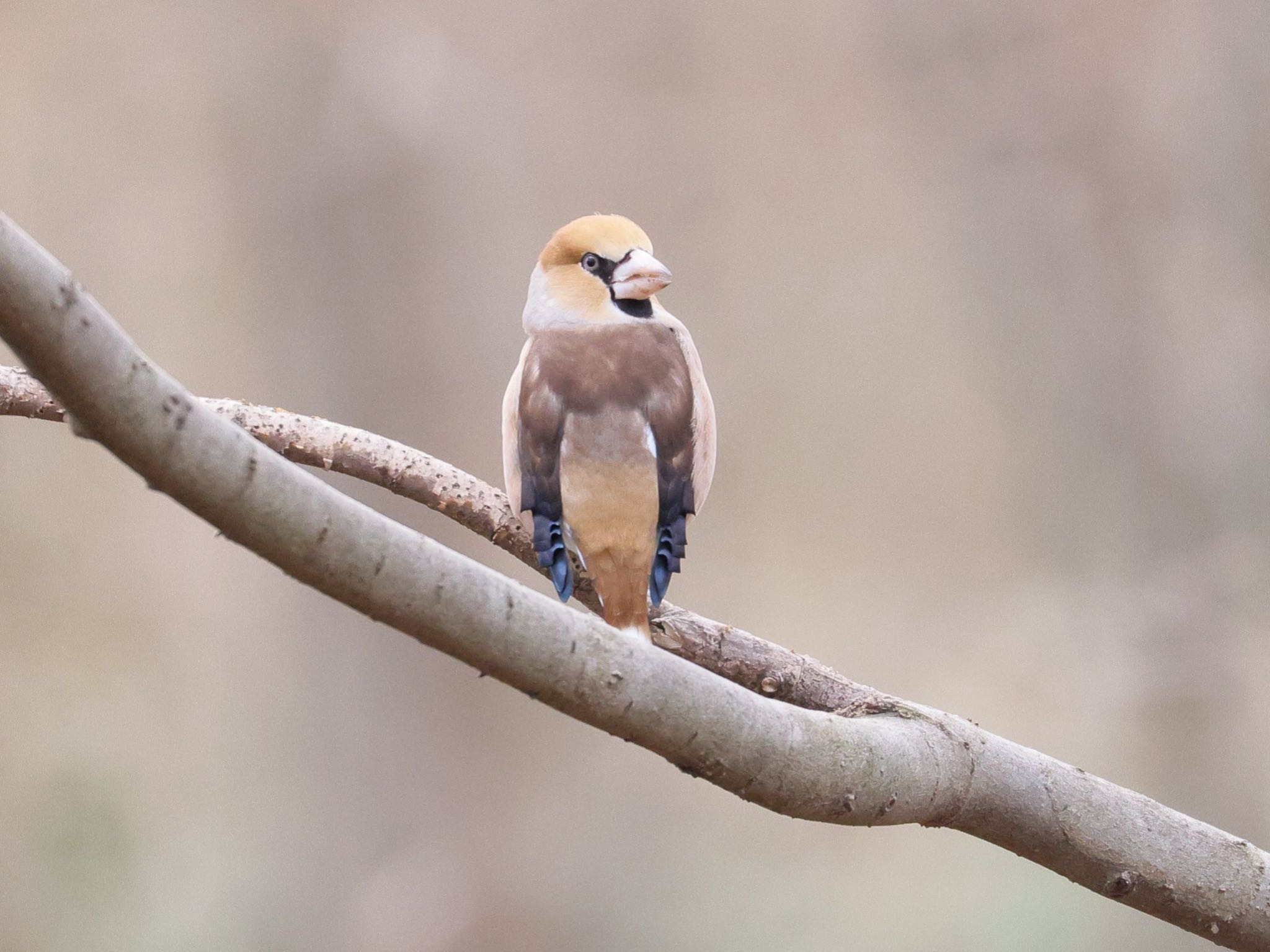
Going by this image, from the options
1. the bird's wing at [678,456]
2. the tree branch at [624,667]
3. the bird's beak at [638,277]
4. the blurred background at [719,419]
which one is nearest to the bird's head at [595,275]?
the bird's beak at [638,277]

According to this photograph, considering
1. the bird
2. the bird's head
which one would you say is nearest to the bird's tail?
the bird

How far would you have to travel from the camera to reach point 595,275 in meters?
2.47

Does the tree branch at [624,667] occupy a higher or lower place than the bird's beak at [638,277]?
lower

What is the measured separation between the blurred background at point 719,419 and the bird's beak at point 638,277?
264 cm

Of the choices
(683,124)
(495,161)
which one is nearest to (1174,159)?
(495,161)

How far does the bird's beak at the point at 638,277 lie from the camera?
2361 mm

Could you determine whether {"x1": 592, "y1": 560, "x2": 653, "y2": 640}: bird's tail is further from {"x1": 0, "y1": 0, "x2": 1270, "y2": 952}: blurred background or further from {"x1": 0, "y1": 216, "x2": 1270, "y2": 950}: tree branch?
{"x1": 0, "y1": 0, "x2": 1270, "y2": 952}: blurred background

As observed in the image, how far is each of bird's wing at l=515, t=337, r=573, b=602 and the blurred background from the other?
2639 millimetres

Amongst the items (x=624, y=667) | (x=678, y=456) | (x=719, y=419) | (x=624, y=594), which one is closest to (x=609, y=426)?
(x=678, y=456)

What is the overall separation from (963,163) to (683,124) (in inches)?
95.1

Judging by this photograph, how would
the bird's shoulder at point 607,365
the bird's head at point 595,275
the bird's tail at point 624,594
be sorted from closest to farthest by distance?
the bird's tail at point 624,594
the bird's shoulder at point 607,365
the bird's head at point 595,275

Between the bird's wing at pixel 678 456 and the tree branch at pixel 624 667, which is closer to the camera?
the tree branch at pixel 624 667

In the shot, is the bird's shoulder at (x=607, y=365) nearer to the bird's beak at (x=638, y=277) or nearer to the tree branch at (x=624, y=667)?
the bird's beak at (x=638, y=277)

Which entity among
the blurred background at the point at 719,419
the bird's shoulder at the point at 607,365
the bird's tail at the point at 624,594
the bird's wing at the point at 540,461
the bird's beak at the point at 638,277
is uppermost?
the blurred background at the point at 719,419
